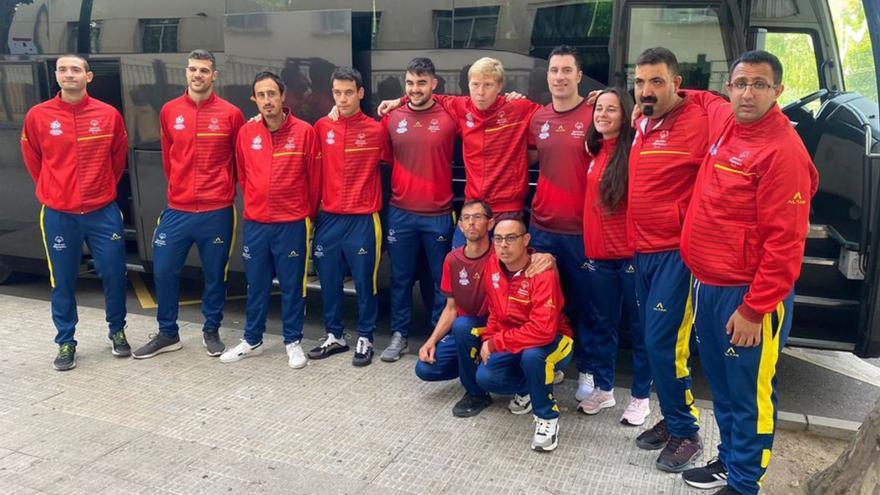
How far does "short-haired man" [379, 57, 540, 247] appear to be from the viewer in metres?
4.19

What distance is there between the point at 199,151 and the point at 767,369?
3.79m

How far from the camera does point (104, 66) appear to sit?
595 cm

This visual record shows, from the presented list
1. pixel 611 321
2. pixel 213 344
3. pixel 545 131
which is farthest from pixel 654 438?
pixel 213 344

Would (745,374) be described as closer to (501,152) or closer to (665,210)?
(665,210)

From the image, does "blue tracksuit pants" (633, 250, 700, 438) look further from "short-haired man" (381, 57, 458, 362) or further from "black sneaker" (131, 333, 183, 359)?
"black sneaker" (131, 333, 183, 359)

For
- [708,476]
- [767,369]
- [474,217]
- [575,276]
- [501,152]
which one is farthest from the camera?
[501,152]

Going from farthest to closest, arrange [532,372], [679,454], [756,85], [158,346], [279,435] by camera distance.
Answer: [158,346], [279,435], [532,372], [679,454], [756,85]

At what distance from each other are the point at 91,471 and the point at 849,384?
4.76 metres

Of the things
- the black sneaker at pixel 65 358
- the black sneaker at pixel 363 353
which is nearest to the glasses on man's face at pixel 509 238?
the black sneaker at pixel 363 353

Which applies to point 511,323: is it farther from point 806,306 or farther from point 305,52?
point 305,52

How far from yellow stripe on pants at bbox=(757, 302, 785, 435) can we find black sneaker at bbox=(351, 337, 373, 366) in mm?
2667

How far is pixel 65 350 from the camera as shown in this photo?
4.76 meters

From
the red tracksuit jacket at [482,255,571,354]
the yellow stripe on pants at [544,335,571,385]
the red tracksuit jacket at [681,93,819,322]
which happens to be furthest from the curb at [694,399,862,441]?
the red tracksuit jacket at [681,93,819,322]

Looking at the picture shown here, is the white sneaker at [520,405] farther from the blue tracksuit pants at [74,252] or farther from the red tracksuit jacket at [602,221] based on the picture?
the blue tracksuit pants at [74,252]
